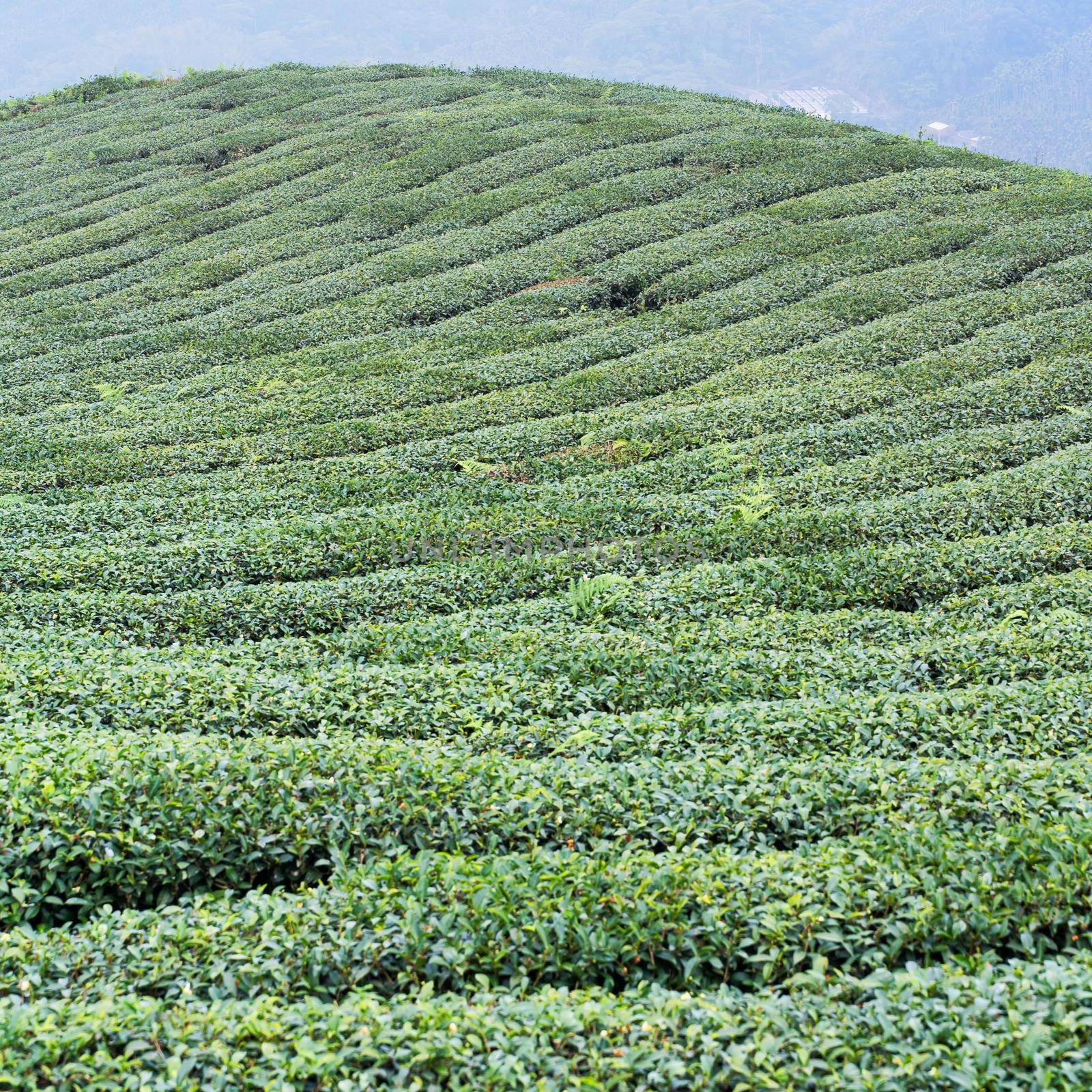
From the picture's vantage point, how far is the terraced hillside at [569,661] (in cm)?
570

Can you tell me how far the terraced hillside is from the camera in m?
5.70

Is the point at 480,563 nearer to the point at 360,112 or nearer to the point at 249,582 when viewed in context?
the point at 249,582

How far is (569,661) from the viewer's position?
36.5ft

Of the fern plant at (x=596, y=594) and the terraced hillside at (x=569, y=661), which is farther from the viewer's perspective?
the fern plant at (x=596, y=594)

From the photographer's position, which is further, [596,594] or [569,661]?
[596,594]

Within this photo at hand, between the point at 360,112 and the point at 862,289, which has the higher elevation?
the point at 360,112

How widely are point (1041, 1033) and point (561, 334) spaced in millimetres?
24357

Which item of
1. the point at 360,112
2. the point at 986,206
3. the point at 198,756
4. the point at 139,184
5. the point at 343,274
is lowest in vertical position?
the point at 198,756

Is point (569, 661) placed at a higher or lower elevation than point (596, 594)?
lower

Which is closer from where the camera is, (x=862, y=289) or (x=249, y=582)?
(x=249, y=582)

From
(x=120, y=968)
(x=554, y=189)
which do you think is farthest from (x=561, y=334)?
(x=120, y=968)

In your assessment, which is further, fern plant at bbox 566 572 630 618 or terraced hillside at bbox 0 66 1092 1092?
fern plant at bbox 566 572 630 618

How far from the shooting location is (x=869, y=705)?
955cm

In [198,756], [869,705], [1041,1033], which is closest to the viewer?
[1041,1033]
